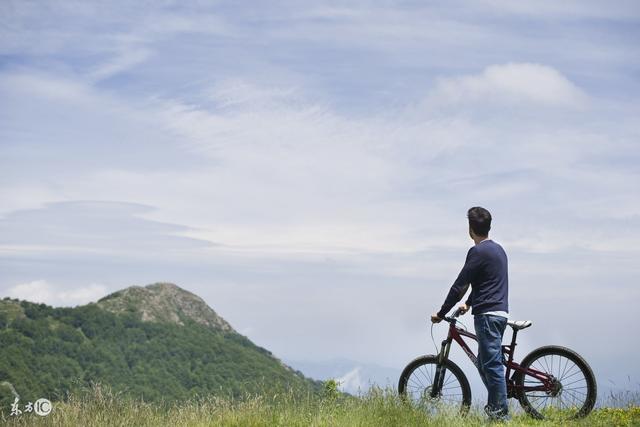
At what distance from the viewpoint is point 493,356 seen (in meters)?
8.96

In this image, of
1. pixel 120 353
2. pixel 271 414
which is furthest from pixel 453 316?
pixel 120 353

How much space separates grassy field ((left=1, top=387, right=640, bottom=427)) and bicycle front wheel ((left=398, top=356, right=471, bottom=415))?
0.23m

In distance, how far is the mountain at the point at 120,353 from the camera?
138375mm

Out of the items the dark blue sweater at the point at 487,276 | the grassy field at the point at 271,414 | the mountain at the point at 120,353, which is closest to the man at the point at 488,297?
the dark blue sweater at the point at 487,276

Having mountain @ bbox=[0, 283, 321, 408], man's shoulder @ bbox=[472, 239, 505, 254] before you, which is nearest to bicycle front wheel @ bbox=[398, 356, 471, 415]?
man's shoulder @ bbox=[472, 239, 505, 254]

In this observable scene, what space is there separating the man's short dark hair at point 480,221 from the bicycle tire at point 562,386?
1908 mm

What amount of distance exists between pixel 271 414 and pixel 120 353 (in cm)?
16810

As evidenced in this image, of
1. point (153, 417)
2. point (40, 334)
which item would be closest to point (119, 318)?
point (40, 334)

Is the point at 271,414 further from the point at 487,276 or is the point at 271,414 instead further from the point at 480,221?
the point at 480,221

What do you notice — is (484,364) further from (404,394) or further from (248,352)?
(248,352)

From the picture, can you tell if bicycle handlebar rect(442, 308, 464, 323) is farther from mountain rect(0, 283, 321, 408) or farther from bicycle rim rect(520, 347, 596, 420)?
mountain rect(0, 283, 321, 408)

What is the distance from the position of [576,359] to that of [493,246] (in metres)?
1.96

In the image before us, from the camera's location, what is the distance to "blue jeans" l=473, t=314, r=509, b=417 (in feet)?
29.3

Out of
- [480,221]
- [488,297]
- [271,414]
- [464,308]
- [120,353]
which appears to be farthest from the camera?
[120,353]
